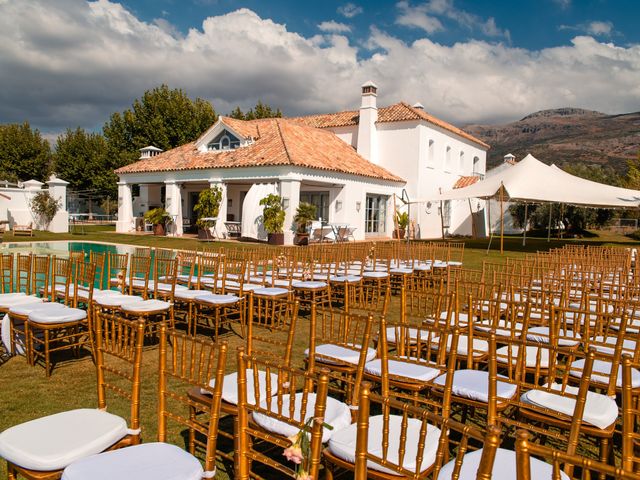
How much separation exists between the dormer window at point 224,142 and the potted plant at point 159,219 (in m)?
4.29

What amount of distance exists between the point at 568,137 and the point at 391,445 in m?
117

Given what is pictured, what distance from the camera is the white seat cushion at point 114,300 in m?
5.80

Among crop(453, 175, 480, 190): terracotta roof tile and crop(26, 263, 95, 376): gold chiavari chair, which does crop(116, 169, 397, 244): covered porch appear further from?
crop(26, 263, 95, 376): gold chiavari chair

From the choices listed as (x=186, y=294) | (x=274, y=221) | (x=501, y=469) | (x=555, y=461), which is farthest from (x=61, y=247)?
(x=555, y=461)

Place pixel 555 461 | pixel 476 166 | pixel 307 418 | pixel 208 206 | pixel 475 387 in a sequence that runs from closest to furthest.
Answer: pixel 555 461 → pixel 307 418 → pixel 475 387 → pixel 208 206 → pixel 476 166

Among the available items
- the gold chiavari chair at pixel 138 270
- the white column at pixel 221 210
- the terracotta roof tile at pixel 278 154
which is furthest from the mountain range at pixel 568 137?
the gold chiavari chair at pixel 138 270

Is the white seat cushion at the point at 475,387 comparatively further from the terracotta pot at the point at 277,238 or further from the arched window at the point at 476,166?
the arched window at the point at 476,166

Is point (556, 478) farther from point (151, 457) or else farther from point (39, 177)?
point (39, 177)

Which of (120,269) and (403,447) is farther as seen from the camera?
(120,269)

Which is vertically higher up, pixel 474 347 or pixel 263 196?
pixel 263 196

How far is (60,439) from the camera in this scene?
7.95ft

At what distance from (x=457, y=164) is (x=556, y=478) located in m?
30.9

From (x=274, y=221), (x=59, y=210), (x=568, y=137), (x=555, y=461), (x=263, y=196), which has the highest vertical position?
(x=568, y=137)

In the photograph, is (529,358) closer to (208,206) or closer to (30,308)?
(30,308)
